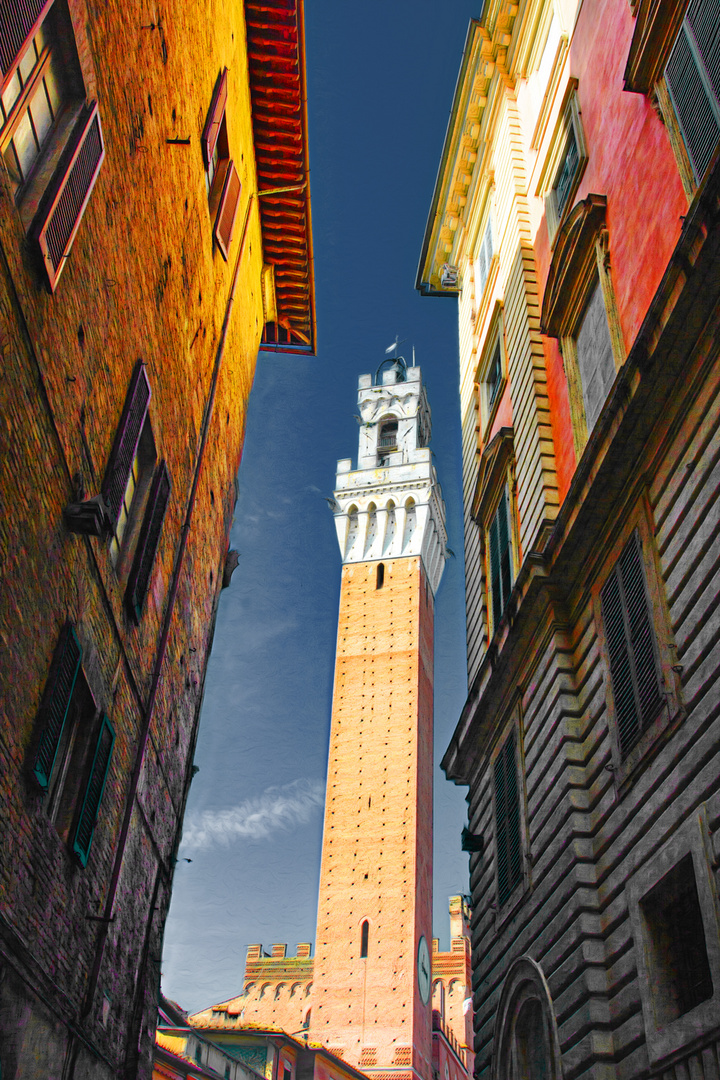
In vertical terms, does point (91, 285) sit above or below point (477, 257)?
below

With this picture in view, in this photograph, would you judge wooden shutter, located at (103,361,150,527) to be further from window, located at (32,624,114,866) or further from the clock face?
the clock face

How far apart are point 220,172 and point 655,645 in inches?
304

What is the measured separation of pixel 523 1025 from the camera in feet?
25.4

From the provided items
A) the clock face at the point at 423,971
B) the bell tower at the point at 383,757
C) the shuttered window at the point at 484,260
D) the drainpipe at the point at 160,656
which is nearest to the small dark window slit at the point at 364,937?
the bell tower at the point at 383,757

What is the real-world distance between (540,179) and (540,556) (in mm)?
5389

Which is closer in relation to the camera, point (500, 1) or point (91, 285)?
point (91, 285)

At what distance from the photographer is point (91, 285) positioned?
21.4ft

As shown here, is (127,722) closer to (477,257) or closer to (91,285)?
(91,285)

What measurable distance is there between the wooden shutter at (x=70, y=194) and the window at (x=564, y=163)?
199 inches

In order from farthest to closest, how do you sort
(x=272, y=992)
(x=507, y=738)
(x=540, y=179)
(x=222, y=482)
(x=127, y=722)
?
(x=272, y=992) → (x=222, y=482) → (x=540, y=179) → (x=507, y=738) → (x=127, y=722)

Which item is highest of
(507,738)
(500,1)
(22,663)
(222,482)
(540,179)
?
(500,1)

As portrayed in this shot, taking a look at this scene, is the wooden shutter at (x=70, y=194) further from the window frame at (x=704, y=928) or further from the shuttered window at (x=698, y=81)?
the window frame at (x=704, y=928)

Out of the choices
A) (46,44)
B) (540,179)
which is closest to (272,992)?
(540,179)

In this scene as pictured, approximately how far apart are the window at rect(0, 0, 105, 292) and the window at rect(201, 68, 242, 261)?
405 centimetres
